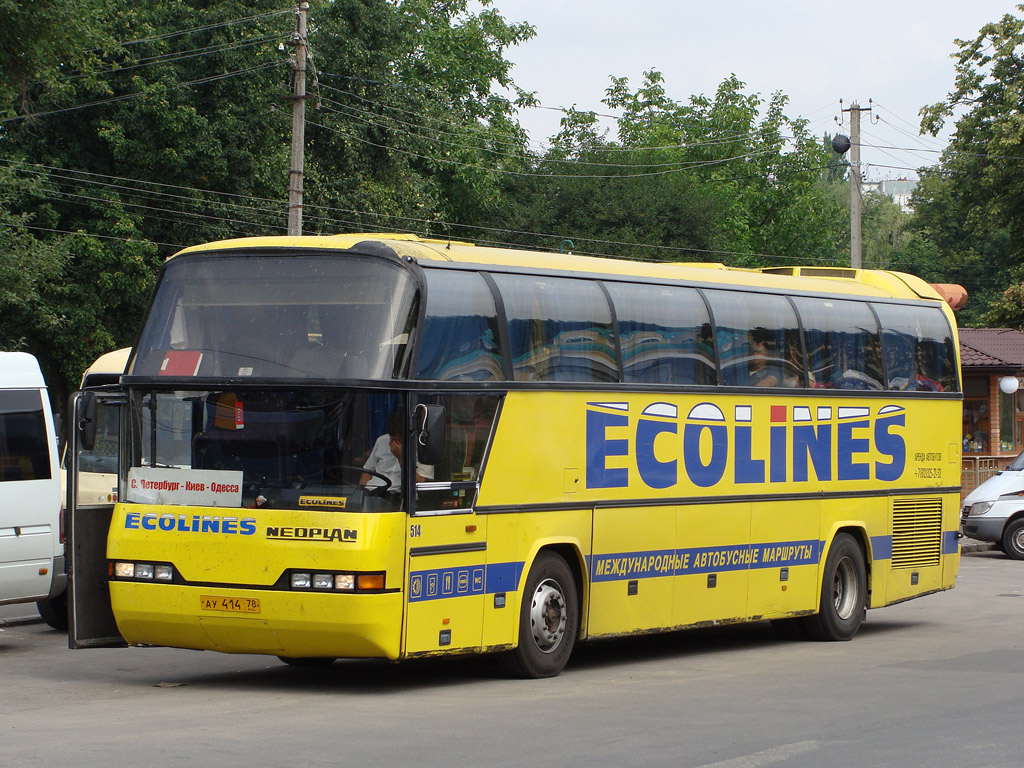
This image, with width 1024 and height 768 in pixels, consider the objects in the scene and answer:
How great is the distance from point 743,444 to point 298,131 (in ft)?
61.0

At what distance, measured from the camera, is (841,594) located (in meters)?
15.6

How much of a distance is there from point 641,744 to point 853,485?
7.64m

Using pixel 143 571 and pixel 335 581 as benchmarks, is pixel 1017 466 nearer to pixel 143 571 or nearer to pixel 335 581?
pixel 335 581

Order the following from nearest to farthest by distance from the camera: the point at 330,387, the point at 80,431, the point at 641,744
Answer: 1. the point at 641,744
2. the point at 330,387
3. the point at 80,431

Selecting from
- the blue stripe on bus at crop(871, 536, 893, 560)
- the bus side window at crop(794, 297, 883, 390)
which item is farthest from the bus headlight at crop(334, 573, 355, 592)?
the blue stripe on bus at crop(871, 536, 893, 560)

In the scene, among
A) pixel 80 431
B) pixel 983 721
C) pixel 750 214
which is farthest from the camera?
pixel 750 214

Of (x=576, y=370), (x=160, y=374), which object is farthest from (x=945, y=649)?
(x=160, y=374)

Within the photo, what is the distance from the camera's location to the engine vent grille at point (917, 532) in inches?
641

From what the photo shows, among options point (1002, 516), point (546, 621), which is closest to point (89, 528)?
point (546, 621)

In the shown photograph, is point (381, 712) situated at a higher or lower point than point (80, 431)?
lower

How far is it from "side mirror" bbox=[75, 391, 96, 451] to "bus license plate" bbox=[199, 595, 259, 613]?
146cm

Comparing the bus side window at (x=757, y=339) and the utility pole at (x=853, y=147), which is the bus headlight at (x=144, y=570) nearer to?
the bus side window at (x=757, y=339)

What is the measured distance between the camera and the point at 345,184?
4300 centimetres

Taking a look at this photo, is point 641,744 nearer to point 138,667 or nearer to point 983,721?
point 983,721
